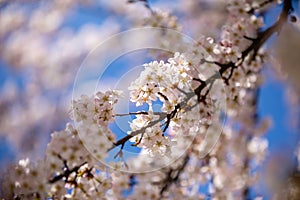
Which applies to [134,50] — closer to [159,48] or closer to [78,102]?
[159,48]

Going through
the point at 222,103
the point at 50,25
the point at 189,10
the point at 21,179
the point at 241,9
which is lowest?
the point at 21,179

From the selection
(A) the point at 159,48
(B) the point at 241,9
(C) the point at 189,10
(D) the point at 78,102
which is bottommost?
(D) the point at 78,102

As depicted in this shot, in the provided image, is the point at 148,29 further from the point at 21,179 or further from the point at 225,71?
the point at 21,179

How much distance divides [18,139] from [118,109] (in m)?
5.63

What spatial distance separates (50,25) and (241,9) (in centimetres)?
608

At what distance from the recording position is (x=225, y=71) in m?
2.79

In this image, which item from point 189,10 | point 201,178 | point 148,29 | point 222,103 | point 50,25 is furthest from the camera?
point 50,25

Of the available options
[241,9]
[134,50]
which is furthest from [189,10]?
[134,50]

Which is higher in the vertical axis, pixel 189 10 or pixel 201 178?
pixel 189 10

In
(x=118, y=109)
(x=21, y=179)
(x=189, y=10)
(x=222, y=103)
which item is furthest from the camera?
(x=189, y=10)

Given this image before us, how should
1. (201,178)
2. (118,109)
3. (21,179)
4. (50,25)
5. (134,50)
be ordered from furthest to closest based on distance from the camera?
1. (50,25)
2. (201,178)
3. (134,50)
4. (118,109)
5. (21,179)

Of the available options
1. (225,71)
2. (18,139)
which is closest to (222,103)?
(225,71)

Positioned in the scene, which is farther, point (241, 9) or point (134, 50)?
point (241, 9)

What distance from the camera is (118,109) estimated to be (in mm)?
2250
